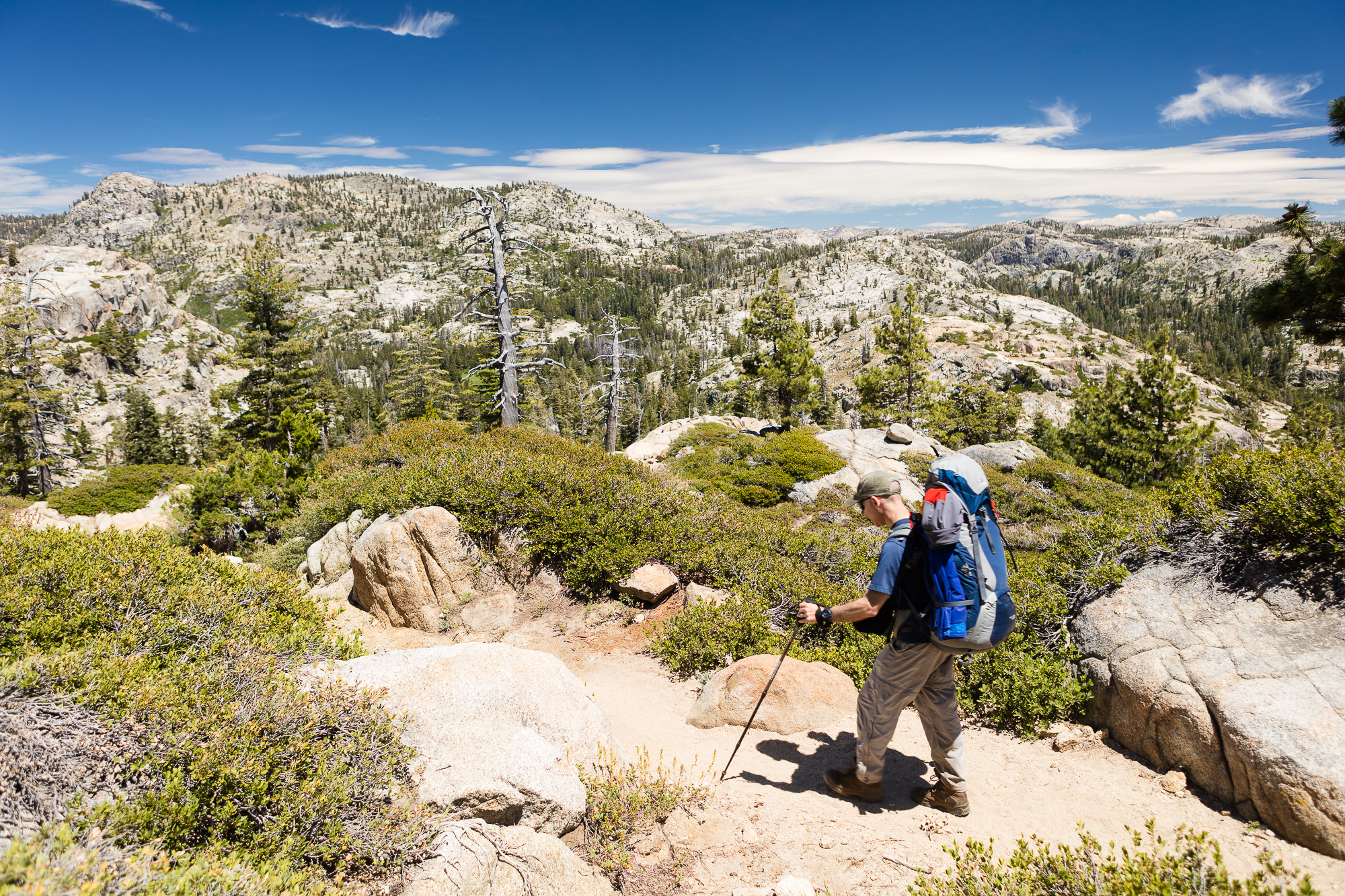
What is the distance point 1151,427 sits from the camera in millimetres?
26656

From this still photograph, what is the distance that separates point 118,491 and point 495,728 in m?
32.2

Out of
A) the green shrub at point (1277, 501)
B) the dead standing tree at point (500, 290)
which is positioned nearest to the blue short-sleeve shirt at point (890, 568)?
the green shrub at point (1277, 501)

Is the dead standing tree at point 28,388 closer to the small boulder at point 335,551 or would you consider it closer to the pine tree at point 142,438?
the pine tree at point 142,438

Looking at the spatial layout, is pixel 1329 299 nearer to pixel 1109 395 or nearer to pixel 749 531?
pixel 749 531

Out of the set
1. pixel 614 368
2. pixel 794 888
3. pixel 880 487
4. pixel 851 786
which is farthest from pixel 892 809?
pixel 614 368

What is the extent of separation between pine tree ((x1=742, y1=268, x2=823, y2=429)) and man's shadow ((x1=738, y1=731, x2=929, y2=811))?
2601 centimetres

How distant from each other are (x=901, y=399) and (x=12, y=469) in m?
51.3

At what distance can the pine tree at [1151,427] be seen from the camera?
85.9 ft

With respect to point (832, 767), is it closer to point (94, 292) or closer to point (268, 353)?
point (268, 353)

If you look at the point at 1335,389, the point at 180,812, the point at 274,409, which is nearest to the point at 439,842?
the point at 180,812

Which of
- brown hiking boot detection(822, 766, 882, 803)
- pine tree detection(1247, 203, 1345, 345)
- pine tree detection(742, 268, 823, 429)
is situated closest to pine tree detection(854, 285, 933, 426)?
pine tree detection(742, 268, 823, 429)

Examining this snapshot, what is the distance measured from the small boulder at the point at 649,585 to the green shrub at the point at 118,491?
73.7 ft

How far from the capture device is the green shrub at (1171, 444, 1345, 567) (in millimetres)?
4645

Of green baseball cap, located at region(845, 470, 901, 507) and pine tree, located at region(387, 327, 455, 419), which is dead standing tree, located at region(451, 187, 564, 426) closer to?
green baseball cap, located at region(845, 470, 901, 507)
